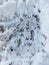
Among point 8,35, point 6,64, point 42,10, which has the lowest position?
point 6,64

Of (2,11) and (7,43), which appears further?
(2,11)

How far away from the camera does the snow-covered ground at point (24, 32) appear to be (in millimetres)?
1105

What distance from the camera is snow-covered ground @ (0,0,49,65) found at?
111 cm

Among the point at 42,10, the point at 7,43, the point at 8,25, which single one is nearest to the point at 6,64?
the point at 7,43

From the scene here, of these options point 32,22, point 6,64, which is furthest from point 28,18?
point 6,64

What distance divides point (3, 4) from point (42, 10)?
23cm

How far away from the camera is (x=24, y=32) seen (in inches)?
47.2

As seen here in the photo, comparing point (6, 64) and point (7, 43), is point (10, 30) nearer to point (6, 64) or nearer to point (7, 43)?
point (7, 43)

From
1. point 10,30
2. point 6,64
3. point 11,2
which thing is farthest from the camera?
point 11,2

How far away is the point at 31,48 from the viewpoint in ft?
3.73

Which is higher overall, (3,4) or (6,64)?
(3,4)

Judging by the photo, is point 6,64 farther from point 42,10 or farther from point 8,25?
point 42,10

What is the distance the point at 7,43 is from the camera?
1.16 m

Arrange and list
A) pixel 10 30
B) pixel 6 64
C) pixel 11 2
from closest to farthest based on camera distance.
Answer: pixel 6 64, pixel 10 30, pixel 11 2
